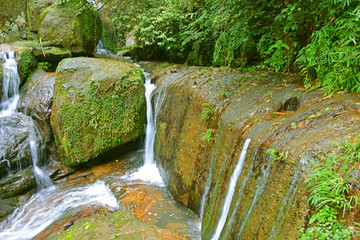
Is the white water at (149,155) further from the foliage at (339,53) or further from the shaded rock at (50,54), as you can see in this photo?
the foliage at (339,53)

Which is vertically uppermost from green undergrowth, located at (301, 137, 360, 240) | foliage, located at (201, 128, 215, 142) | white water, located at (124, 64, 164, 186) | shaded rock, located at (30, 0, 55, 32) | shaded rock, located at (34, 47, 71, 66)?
shaded rock, located at (30, 0, 55, 32)

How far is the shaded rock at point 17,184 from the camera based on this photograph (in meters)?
6.42

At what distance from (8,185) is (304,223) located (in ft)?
25.8

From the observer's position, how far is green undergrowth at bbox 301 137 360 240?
1877 millimetres

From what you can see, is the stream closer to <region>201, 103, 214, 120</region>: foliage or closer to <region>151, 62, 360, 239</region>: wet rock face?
<region>151, 62, 360, 239</region>: wet rock face

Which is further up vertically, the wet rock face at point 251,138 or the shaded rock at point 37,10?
the shaded rock at point 37,10

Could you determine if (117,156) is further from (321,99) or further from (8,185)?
(321,99)

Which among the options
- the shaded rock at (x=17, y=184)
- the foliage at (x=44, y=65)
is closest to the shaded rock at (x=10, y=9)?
the foliage at (x=44, y=65)

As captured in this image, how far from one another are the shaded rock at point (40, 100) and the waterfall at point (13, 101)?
0.77ft

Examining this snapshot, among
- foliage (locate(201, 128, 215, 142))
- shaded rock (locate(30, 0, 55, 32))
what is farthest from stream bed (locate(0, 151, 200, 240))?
shaded rock (locate(30, 0, 55, 32))

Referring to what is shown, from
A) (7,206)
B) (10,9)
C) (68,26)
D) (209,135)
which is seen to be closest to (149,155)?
(209,135)

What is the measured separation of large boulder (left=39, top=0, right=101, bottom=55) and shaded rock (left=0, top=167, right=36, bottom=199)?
5.60 meters

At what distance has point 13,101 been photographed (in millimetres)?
8273

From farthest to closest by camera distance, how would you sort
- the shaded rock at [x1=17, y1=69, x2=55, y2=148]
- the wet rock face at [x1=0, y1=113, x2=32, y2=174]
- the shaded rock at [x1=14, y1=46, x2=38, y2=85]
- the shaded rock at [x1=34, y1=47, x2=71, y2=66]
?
1. the shaded rock at [x1=34, y1=47, x2=71, y2=66]
2. the shaded rock at [x1=14, y1=46, x2=38, y2=85]
3. the shaded rock at [x1=17, y1=69, x2=55, y2=148]
4. the wet rock face at [x1=0, y1=113, x2=32, y2=174]
